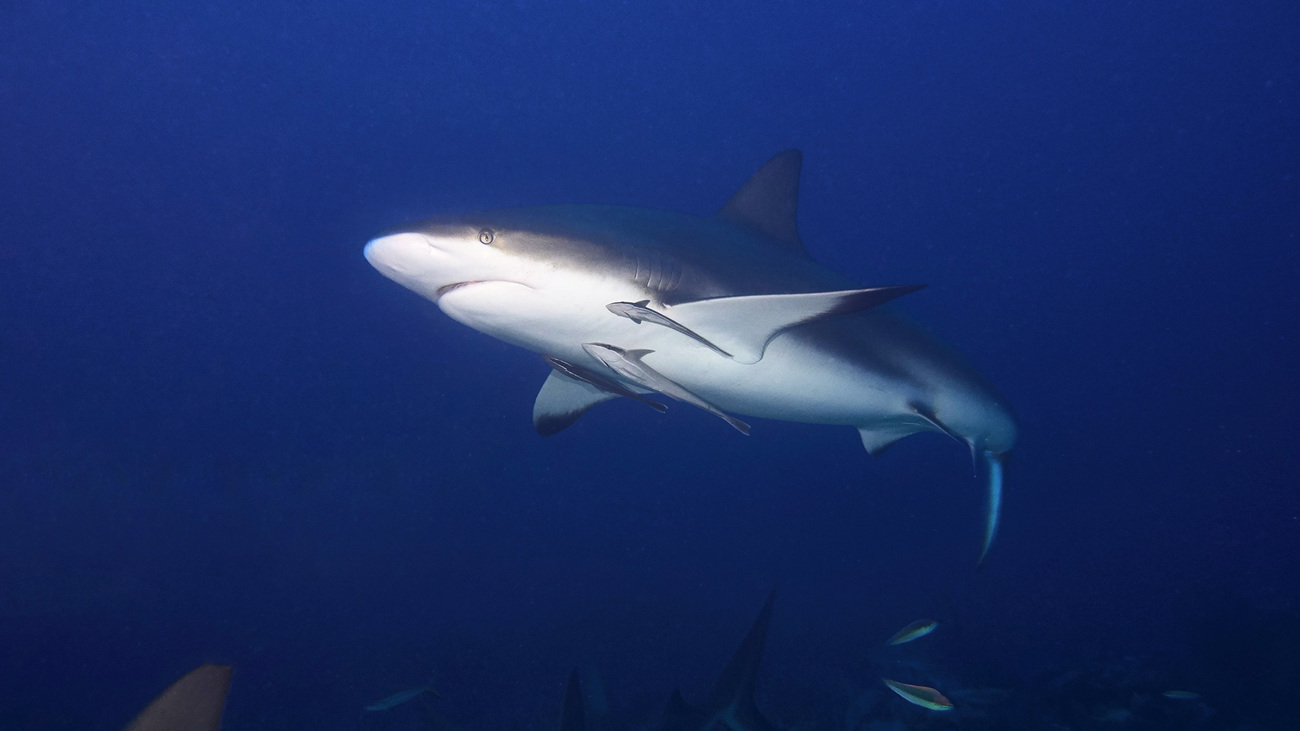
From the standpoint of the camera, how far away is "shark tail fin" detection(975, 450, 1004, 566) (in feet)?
14.7

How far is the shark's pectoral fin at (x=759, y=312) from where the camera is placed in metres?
1.87

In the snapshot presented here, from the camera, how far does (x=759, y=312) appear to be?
2.20m

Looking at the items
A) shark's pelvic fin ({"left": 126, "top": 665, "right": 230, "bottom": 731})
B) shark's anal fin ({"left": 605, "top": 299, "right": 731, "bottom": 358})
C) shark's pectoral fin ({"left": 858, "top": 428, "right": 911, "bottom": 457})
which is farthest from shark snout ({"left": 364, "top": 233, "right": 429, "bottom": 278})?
shark's pectoral fin ({"left": 858, "top": 428, "right": 911, "bottom": 457})

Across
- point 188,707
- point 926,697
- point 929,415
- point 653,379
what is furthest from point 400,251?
point 926,697

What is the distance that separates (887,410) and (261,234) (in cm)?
2543

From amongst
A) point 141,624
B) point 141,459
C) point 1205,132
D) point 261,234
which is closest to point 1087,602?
point 141,624

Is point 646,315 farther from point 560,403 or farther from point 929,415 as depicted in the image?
point 929,415

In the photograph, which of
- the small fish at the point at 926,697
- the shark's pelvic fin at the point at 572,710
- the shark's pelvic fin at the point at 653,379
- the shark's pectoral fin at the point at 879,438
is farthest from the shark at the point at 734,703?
the shark's pelvic fin at the point at 653,379

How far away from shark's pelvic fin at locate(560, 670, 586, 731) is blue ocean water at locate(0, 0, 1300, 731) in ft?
10.8

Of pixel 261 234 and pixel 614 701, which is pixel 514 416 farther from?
pixel 261 234

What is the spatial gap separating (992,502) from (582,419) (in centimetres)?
1708

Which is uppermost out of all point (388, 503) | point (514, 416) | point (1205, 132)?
point (1205, 132)

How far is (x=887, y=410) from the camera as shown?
365 centimetres

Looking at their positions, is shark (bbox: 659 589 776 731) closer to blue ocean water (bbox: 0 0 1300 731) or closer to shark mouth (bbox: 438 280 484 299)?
blue ocean water (bbox: 0 0 1300 731)
